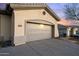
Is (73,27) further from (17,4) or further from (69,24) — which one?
(17,4)

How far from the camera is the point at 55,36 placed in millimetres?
22797

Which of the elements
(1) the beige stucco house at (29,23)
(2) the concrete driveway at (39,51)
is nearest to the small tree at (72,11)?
(1) the beige stucco house at (29,23)

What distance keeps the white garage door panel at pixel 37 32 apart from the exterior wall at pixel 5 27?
3.17m

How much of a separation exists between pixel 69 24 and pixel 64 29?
3.64ft

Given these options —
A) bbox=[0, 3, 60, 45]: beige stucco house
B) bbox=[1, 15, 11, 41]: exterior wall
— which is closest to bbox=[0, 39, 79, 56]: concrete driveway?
bbox=[0, 3, 60, 45]: beige stucco house

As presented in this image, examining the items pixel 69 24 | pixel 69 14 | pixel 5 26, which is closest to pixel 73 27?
pixel 69 24

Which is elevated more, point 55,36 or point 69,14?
point 69,14

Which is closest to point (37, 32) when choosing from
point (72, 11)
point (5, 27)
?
point (5, 27)

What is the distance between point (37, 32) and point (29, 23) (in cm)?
176

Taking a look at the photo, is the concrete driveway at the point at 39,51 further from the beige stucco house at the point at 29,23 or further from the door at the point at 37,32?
the door at the point at 37,32

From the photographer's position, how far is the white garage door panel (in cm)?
1853

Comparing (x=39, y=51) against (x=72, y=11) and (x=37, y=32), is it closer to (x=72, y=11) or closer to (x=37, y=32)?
(x=37, y=32)

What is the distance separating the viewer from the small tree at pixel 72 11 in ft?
103

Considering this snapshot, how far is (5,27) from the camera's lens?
20547 millimetres
